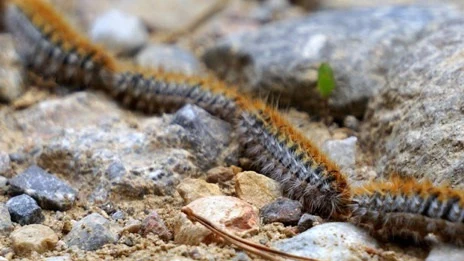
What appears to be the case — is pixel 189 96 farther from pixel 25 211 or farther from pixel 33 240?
pixel 33 240

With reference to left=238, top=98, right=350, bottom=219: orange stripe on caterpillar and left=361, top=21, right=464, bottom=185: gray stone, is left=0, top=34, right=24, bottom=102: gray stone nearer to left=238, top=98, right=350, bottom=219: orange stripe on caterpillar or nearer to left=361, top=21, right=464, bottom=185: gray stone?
left=238, top=98, right=350, bottom=219: orange stripe on caterpillar

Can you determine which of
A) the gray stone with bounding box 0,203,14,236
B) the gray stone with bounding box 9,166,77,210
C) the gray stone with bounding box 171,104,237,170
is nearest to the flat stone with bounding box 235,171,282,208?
the gray stone with bounding box 171,104,237,170

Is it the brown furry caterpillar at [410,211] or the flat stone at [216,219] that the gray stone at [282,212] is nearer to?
the flat stone at [216,219]

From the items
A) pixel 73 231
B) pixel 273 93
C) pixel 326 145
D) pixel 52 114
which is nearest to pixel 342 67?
pixel 273 93

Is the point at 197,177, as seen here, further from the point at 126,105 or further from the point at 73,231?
the point at 126,105

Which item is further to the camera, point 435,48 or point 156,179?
point 435,48

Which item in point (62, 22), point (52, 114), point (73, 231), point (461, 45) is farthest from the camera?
point (62, 22)

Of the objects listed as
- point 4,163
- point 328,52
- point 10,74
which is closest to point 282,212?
point 4,163
